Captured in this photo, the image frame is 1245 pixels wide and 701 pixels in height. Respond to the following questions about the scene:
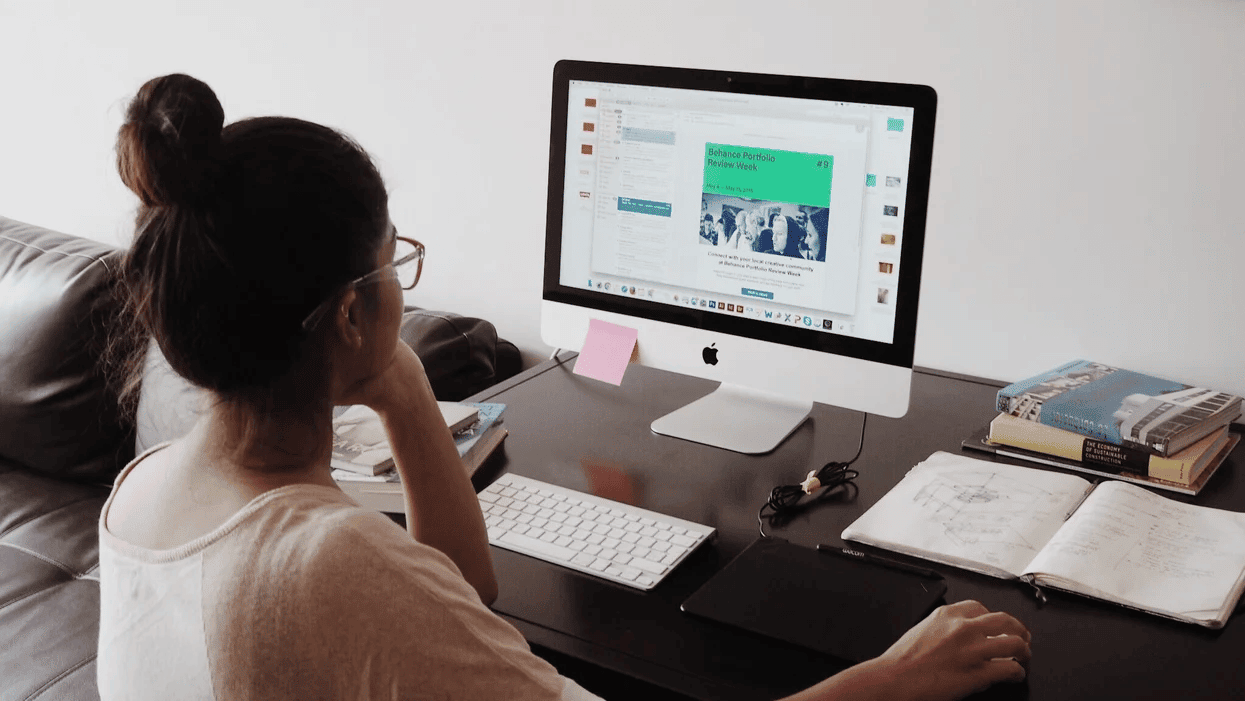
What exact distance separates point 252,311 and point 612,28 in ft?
4.01

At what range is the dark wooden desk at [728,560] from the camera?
1003mm

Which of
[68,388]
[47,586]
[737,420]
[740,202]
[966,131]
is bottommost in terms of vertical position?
[47,586]

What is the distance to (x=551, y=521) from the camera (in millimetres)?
1277

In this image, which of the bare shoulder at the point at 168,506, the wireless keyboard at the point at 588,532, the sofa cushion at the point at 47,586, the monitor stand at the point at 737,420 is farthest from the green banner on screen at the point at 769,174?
the sofa cushion at the point at 47,586

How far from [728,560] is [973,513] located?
0.96ft

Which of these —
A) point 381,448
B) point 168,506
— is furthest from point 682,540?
point 168,506

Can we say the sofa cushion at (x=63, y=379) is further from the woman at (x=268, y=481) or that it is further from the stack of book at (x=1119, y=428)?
the stack of book at (x=1119, y=428)

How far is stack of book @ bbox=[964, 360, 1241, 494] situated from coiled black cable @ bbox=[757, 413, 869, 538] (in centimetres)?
20

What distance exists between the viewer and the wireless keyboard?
1.18 m

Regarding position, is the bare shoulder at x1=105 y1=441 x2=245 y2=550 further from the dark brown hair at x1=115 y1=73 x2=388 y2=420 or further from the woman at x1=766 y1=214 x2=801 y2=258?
the woman at x1=766 y1=214 x2=801 y2=258

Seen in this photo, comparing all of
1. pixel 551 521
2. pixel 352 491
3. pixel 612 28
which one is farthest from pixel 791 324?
pixel 612 28

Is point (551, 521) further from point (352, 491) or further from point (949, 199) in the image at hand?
point (949, 199)

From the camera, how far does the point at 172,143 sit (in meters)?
0.81

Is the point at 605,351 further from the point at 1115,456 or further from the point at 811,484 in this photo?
the point at 1115,456
